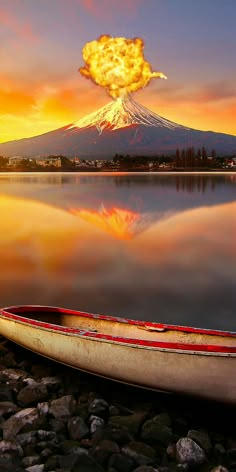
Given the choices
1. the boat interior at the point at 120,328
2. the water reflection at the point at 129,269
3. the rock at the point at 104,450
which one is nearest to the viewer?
the rock at the point at 104,450

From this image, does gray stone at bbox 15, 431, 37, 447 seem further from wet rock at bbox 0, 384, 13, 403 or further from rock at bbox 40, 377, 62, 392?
rock at bbox 40, 377, 62, 392

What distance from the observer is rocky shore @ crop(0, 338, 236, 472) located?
464 centimetres

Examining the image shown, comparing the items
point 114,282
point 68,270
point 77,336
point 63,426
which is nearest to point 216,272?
point 114,282

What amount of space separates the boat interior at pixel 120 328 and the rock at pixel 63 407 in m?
1.01

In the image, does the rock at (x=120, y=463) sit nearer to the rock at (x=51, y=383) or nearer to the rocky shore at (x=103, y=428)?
the rocky shore at (x=103, y=428)

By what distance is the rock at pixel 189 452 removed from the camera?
464cm

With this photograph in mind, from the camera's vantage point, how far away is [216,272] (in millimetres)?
13555

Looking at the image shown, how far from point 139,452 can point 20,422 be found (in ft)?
5.05

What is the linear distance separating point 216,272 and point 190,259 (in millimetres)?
2116

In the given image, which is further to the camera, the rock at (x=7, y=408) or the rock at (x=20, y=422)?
the rock at (x=7, y=408)

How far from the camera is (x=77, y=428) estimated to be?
5129mm

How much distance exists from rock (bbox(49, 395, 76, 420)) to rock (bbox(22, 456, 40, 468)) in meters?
0.77

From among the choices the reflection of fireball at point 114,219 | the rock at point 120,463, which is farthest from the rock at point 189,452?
the reflection of fireball at point 114,219

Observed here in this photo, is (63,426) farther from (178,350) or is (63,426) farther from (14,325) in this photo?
A: (14,325)
